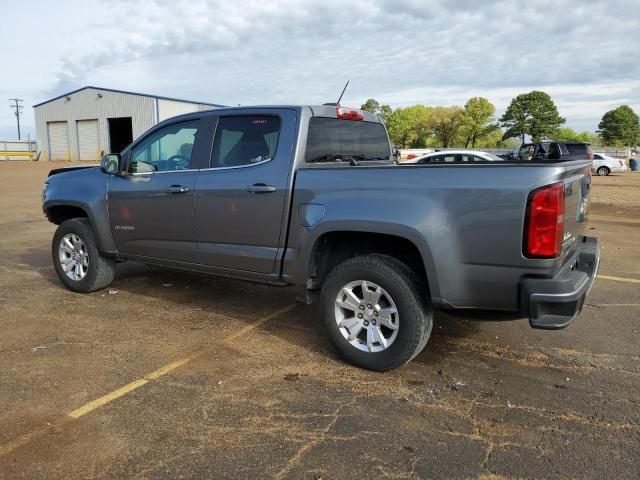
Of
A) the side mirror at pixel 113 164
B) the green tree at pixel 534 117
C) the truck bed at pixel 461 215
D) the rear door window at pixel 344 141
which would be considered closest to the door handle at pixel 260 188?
the rear door window at pixel 344 141

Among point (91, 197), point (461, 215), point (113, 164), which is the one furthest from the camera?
point (91, 197)

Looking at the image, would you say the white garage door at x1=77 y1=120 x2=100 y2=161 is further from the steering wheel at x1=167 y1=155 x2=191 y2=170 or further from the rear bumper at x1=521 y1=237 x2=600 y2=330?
the rear bumper at x1=521 y1=237 x2=600 y2=330

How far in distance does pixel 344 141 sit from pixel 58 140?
53.0m

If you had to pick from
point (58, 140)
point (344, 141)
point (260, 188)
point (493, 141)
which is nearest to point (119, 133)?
point (58, 140)

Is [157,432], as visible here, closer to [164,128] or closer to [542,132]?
[164,128]

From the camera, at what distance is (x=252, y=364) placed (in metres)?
4.17

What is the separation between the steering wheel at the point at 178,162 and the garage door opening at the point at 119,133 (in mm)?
44288

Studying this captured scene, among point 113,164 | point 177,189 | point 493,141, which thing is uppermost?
point 493,141

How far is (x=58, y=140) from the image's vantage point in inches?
2015

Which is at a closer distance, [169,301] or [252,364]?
[252,364]

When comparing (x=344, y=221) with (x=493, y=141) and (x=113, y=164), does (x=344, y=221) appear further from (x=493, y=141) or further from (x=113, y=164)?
(x=493, y=141)

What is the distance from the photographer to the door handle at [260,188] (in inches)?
171

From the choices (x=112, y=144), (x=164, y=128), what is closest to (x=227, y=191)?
(x=164, y=128)

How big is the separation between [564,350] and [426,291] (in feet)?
4.81
